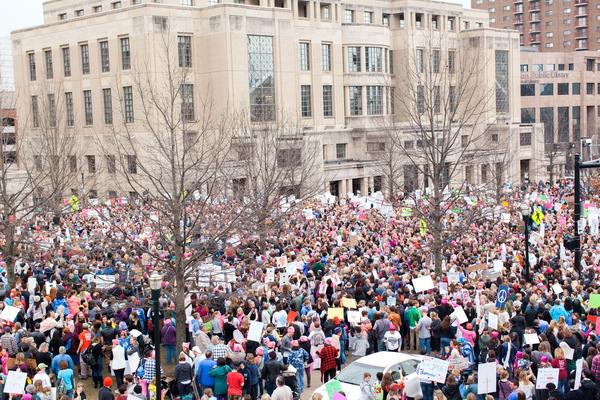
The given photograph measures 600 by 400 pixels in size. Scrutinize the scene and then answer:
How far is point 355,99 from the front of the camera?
236ft

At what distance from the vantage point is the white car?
1576 cm

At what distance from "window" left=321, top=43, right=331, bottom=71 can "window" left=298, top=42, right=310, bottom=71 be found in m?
1.51

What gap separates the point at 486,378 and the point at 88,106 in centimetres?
5669

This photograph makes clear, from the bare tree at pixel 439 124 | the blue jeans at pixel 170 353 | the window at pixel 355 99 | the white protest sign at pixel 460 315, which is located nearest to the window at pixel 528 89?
the bare tree at pixel 439 124

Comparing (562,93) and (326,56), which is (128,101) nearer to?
(326,56)

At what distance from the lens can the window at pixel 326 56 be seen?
70062 millimetres

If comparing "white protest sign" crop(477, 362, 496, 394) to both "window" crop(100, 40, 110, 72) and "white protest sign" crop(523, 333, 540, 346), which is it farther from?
"window" crop(100, 40, 110, 72)

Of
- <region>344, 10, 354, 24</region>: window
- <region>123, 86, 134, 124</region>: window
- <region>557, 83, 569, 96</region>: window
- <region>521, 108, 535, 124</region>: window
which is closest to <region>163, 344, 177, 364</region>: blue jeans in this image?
<region>123, 86, 134, 124</region>: window

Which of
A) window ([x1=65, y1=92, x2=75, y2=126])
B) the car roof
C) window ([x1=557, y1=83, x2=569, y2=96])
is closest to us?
the car roof

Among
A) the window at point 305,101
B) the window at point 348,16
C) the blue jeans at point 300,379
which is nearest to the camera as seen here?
the blue jeans at point 300,379

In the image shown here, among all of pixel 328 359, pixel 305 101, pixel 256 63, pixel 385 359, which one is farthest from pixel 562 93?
pixel 385 359

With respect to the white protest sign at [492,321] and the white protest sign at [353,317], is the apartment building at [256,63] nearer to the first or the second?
the white protest sign at [353,317]

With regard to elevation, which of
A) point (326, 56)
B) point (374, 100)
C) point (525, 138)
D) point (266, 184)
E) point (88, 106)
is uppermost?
point (326, 56)

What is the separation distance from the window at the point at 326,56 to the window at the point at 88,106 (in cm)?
1942
